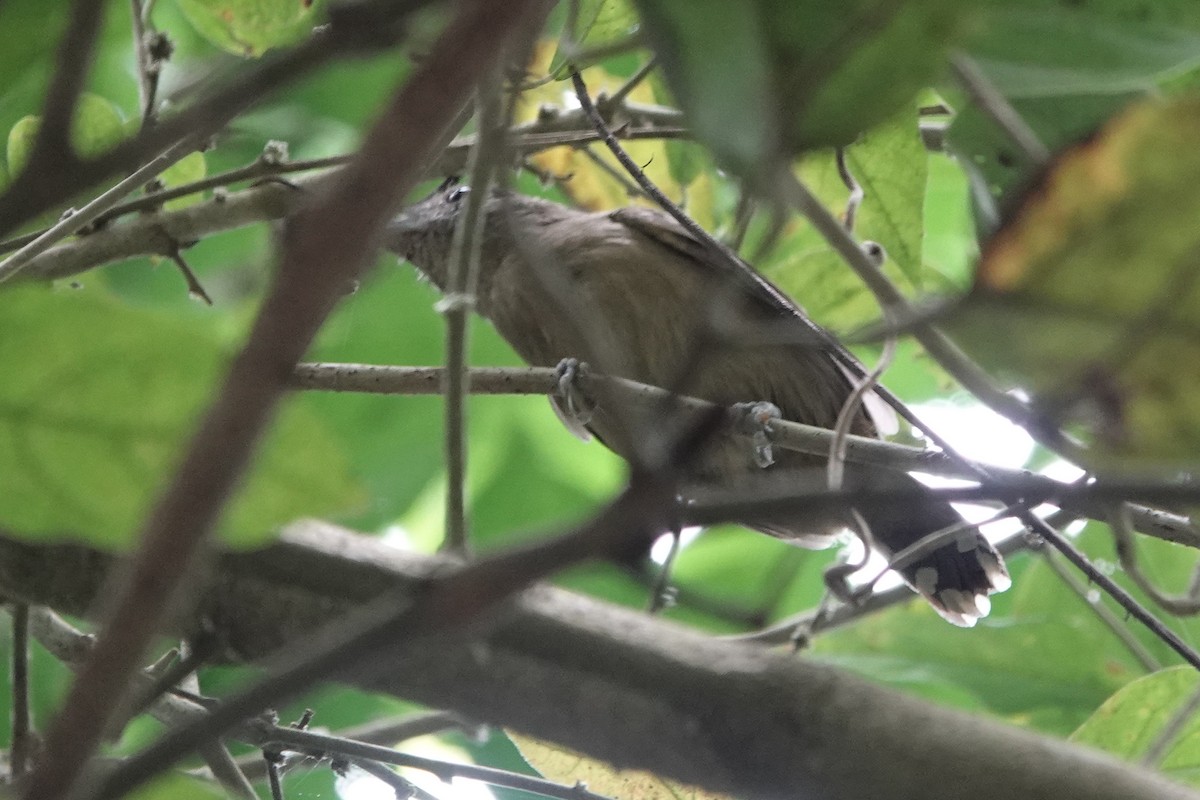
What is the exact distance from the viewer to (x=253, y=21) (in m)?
1.19

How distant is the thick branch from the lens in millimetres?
628

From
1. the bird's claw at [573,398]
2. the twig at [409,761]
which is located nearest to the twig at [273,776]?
the twig at [409,761]

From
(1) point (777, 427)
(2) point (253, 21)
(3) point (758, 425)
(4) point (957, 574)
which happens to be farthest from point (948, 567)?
(2) point (253, 21)

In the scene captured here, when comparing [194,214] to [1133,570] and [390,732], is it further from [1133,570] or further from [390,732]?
[1133,570]

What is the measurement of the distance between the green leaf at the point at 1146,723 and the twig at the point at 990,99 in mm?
831

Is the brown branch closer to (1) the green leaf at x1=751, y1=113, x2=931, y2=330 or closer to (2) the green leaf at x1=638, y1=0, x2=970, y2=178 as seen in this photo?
(2) the green leaf at x1=638, y1=0, x2=970, y2=178

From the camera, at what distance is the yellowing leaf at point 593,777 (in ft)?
4.13

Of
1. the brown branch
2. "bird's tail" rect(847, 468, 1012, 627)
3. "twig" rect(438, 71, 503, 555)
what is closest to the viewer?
the brown branch

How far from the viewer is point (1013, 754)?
2.06ft

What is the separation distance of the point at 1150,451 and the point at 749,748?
0.28 metres

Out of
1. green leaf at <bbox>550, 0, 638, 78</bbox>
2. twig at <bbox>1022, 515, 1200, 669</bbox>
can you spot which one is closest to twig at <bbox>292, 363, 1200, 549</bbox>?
twig at <bbox>1022, 515, 1200, 669</bbox>

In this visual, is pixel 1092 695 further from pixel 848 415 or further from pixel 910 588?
pixel 848 415

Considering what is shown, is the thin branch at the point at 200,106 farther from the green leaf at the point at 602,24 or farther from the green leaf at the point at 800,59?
the green leaf at the point at 602,24

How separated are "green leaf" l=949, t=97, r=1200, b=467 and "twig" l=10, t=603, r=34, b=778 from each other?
81 cm
